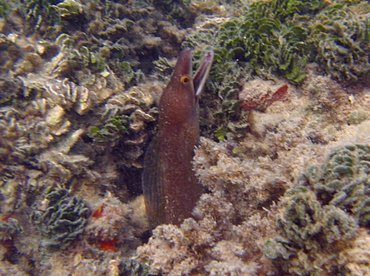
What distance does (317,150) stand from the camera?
248 centimetres

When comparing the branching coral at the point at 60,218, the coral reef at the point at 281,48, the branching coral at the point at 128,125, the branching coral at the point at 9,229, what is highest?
the coral reef at the point at 281,48

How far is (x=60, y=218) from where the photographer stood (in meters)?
3.10

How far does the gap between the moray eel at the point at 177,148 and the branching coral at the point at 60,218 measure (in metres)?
0.87

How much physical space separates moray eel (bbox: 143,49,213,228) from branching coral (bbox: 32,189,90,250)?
87cm

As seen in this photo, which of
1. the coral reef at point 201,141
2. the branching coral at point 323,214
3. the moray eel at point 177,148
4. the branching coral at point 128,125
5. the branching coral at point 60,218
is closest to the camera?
the branching coral at point 323,214

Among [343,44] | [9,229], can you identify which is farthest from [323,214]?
[9,229]

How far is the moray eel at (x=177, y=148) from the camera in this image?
3.32 meters

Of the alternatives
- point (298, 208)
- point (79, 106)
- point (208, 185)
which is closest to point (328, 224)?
point (298, 208)

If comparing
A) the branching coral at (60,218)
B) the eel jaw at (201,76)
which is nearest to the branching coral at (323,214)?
the eel jaw at (201,76)

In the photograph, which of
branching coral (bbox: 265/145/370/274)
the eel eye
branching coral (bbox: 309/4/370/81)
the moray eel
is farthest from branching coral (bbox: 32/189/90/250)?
branching coral (bbox: 309/4/370/81)

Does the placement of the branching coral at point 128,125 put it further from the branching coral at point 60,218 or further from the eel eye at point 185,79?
the branching coral at point 60,218

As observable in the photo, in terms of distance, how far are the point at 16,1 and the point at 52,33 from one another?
2.77ft

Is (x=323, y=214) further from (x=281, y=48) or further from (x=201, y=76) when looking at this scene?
(x=281, y=48)

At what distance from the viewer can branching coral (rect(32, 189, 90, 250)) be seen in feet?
9.93
